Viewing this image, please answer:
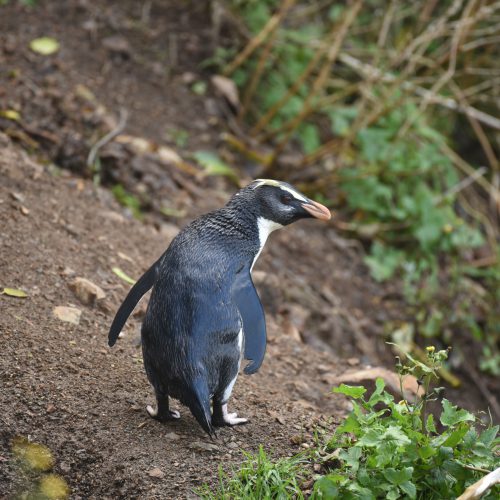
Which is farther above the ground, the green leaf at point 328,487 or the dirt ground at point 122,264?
the green leaf at point 328,487

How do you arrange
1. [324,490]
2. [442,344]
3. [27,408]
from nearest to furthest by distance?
1. [324,490]
2. [27,408]
3. [442,344]

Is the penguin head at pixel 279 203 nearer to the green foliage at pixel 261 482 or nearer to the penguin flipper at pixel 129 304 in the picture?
the penguin flipper at pixel 129 304

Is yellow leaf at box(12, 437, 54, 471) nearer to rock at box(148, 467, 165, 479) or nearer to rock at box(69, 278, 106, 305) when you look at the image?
rock at box(148, 467, 165, 479)

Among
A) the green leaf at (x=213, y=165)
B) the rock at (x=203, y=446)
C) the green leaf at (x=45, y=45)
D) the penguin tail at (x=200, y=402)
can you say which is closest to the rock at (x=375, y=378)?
the rock at (x=203, y=446)

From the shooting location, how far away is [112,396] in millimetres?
3438

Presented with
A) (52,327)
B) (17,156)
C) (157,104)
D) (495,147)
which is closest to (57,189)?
(17,156)

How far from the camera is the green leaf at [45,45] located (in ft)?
21.7

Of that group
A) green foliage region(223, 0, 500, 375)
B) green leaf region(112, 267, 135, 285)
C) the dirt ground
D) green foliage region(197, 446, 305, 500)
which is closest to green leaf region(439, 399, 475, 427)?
green foliage region(197, 446, 305, 500)

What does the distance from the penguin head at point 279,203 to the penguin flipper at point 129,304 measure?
0.55 meters

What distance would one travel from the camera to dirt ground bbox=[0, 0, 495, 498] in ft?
10.4

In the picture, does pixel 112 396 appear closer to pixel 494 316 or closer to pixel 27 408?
pixel 27 408

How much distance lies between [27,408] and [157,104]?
427cm

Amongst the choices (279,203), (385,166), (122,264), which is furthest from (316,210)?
(385,166)

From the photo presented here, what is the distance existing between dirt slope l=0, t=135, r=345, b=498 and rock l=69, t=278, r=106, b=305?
4 cm
